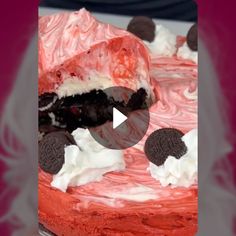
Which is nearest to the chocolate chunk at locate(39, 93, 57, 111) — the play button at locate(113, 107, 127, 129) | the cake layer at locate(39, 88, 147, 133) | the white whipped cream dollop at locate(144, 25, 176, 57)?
the cake layer at locate(39, 88, 147, 133)

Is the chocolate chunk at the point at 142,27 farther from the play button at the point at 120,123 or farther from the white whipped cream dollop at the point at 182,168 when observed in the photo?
the white whipped cream dollop at the point at 182,168

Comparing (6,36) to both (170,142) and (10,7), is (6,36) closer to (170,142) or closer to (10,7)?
(10,7)

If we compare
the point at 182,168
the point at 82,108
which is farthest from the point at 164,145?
the point at 82,108

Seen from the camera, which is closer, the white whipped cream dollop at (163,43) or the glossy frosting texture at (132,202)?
the glossy frosting texture at (132,202)

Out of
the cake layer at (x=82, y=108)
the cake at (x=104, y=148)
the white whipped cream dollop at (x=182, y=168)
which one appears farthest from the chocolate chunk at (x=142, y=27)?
the white whipped cream dollop at (x=182, y=168)

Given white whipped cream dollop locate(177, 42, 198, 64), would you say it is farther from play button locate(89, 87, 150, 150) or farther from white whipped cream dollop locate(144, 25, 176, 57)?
play button locate(89, 87, 150, 150)

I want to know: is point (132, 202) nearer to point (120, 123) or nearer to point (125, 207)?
point (125, 207)

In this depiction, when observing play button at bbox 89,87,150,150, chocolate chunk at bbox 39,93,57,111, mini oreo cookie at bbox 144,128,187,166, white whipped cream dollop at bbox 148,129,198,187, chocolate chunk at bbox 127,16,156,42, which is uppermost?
chocolate chunk at bbox 127,16,156,42
